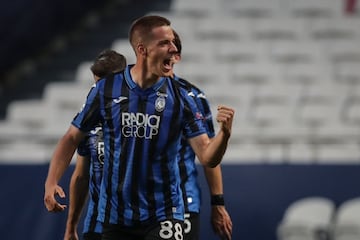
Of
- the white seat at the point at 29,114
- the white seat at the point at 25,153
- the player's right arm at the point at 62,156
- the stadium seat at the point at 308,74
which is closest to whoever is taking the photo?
the player's right arm at the point at 62,156

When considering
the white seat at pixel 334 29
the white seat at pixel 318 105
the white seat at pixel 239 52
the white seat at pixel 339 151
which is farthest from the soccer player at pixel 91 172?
the white seat at pixel 334 29

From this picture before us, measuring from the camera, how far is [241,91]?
9.18m

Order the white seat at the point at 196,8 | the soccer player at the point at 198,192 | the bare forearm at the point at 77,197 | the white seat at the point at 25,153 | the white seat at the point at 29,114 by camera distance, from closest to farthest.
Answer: the soccer player at the point at 198,192 → the bare forearm at the point at 77,197 → the white seat at the point at 25,153 → the white seat at the point at 29,114 → the white seat at the point at 196,8

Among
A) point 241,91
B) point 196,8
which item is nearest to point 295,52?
point 241,91

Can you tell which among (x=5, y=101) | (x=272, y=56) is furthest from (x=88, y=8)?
(x=272, y=56)

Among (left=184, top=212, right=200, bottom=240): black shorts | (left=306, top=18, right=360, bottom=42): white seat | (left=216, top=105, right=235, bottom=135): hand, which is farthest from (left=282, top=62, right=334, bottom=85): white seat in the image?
(left=216, top=105, right=235, bottom=135): hand

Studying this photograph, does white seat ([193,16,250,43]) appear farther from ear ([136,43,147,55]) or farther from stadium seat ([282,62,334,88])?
ear ([136,43,147,55])

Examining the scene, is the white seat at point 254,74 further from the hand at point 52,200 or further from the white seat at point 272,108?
the hand at point 52,200

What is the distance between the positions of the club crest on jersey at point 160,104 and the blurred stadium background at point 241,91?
9.32 feet

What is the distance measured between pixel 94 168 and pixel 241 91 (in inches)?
175

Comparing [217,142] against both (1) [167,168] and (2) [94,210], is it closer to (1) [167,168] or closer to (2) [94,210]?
(1) [167,168]

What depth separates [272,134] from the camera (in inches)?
315

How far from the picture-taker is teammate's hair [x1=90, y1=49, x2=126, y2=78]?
4953 millimetres

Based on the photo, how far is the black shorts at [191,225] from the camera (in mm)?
4734
